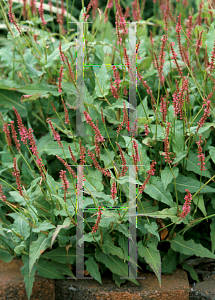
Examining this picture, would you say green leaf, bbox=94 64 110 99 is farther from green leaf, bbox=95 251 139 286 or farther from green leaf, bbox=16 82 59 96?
green leaf, bbox=95 251 139 286

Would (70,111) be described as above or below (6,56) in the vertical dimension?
below

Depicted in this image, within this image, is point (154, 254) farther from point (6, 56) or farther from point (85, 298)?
point (6, 56)

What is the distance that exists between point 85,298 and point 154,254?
0.43 meters

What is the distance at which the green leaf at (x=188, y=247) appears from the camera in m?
1.46

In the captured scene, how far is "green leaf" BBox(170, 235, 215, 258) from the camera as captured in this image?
1.46 m

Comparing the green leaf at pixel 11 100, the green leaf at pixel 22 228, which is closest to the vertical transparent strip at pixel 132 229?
the green leaf at pixel 22 228

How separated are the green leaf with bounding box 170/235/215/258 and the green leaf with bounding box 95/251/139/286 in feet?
0.87

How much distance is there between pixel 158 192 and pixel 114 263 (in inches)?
16.6

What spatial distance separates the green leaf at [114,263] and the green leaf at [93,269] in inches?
1.8

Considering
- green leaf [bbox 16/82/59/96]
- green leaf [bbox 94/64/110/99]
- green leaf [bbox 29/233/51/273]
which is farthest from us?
green leaf [bbox 16/82/59/96]

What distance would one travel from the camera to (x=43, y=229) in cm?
141

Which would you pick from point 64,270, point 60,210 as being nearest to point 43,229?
point 60,210

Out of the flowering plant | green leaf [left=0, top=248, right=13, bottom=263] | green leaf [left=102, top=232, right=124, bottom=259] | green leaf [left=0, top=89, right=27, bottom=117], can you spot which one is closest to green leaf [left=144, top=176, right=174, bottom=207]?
the flowering plant

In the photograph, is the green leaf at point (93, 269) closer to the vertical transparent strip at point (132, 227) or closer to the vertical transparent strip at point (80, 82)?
the vertical transparent strip at point (132, 227)
